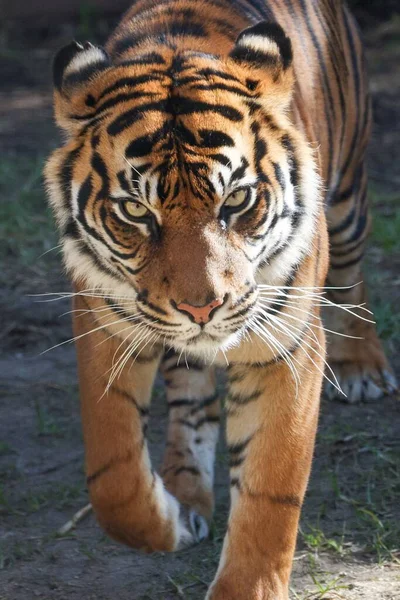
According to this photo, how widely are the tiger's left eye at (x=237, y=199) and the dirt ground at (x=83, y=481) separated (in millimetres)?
922

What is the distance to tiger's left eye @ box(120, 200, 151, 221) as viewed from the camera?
2.24 m

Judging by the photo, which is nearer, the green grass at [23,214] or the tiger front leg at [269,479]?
the tiger front leg at [269,479]

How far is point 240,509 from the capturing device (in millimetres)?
2459

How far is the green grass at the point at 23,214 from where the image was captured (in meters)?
4.98

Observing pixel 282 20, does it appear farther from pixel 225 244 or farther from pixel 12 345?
pixel 12 345

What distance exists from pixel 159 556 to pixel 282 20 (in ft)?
4.88

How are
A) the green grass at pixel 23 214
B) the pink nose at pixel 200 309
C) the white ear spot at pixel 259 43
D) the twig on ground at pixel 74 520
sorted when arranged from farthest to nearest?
the green grass at pixel 23 214, the twig on ground at pixel 74 520, the white ear spot at pixel 259 43, the pink nose at pixel 200 309

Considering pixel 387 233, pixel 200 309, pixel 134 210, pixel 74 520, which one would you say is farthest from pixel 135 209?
pixel 387 233

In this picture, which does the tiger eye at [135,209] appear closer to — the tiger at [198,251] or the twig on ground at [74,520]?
the tiger at [198,251]

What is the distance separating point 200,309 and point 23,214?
3.27 m

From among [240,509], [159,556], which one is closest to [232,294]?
[240,509]

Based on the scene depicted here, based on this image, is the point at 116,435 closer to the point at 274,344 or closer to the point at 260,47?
the point at 274,344

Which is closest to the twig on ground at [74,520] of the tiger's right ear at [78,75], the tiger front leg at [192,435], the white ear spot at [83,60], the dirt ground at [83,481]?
the dirt ground at [83,481]

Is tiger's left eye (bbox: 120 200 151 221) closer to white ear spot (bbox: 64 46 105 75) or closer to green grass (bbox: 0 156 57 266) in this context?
white ear spot (bbox: 64 46 105 75)
